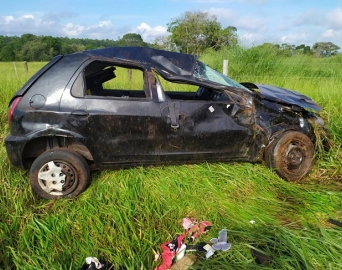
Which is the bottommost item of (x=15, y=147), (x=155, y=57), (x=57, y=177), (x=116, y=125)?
(x=57, y=177)

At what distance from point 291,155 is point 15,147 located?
3136mm

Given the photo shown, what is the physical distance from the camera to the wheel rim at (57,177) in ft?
10.3

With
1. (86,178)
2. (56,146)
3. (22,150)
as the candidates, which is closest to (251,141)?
(86,178)

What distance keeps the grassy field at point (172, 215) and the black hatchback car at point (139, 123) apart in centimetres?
17

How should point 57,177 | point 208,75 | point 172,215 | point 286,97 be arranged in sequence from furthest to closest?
point 286,97
point 208,75
point 57,177
point 172,215

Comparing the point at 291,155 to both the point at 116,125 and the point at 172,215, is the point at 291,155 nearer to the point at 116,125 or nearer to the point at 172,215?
the point at 172,215

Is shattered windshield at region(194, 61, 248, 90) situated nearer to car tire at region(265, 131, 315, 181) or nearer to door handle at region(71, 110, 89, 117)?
car tire at region(265, 131, 315, 181)

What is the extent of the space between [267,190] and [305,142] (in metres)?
0.81

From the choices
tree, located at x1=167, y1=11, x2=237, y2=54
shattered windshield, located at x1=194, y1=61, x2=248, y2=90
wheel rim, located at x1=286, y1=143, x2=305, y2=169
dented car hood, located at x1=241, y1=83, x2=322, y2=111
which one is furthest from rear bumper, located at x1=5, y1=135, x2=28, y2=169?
tree, located at x1=167, y1=11, x2=237, y2=54

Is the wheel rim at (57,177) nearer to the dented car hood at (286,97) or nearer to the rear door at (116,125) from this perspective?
the rear door at (116,125)

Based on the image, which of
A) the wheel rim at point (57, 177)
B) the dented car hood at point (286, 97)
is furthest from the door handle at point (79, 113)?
the dented car hood at point (286, 97)

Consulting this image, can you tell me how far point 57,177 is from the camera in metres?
3.16

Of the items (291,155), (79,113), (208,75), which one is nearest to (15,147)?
(79,113)

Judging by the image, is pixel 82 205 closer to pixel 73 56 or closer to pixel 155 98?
pixel 155 98
